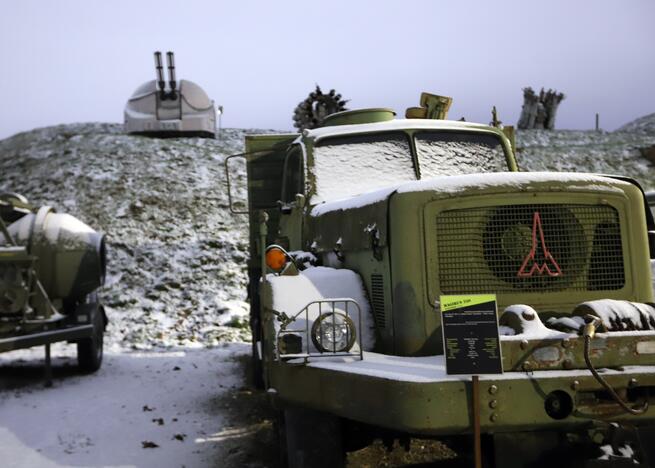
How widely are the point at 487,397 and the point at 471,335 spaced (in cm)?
28

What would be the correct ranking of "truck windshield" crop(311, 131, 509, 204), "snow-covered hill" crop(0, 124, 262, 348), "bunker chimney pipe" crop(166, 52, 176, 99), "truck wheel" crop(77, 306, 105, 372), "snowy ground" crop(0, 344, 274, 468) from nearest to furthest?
"snowy ground" crop(0, 344, 274, 468) < "truck windshield" crop(311, 131, 509, 204) < "truck wheel" crop(77, 306, 105, 372) < "snow-covered hill" crop(0, 124, 262, 348) < "bunker chimney pipe" crop(166, 52, 176, 99)

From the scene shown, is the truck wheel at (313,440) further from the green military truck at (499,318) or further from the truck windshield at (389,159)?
the truck windshield at (389,159)

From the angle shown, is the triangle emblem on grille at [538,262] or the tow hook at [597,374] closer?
the tow hook at [597,374]

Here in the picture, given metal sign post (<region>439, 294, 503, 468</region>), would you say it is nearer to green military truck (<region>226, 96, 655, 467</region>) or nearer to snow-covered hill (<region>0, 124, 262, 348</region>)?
green military truck (<region>226, 96, 655, 467</region>)

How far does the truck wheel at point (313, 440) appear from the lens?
3.69 metres

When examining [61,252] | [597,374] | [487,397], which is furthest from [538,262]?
[61,252]

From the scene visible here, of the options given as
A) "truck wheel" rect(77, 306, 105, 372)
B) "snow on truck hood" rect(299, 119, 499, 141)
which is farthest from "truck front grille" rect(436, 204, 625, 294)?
"truck wheel" rect(77, 306, 105, 372)

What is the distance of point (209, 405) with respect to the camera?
6871 mm

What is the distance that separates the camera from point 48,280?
823 cm

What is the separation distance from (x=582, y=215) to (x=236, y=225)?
13.1 meters

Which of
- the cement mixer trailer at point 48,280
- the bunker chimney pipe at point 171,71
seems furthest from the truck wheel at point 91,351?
the bunker chimney pipe at point 171,71

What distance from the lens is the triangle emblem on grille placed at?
3686mm

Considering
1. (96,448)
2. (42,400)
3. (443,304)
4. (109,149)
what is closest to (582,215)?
(443,304)

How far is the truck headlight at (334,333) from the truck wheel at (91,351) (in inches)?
223
